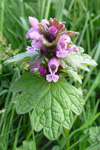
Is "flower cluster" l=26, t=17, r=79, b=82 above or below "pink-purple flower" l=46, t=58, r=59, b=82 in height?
above

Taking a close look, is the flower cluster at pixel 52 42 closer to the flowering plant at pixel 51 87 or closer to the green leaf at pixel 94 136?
the flowering plant at pixel 51 87

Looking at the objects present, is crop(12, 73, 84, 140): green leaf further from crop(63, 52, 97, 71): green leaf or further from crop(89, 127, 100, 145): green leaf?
crop(89, 127, 100, 145): green leaf

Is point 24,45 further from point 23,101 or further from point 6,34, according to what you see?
point 23,101

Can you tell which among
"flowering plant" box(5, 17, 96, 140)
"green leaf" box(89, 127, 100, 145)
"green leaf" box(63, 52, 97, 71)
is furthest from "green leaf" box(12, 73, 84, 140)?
"green leaf" box(89, 127, 100, 145)

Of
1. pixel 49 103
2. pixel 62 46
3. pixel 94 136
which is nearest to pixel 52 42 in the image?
pixel 62 46

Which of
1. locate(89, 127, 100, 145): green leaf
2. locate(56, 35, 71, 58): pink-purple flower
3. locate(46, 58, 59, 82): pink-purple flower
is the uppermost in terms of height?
locate(56, 35, 71, 58): pink-purple flower

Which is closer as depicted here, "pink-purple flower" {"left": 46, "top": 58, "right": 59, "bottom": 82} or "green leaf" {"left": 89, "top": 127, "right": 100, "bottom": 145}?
"pink-purple flower" {"left": 46, "top": 58, "right": 59, "bottom": 82}

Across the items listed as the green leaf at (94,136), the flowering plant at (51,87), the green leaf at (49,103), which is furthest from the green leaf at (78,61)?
the green leaf at (94,136)
